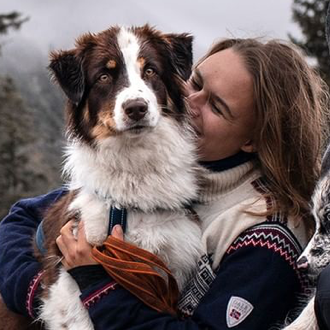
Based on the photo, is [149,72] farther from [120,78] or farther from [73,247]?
[73,247]

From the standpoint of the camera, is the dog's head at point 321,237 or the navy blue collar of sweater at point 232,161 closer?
the dog's head at point 321,237

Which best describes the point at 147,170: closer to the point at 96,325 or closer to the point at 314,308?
the point at 96,325

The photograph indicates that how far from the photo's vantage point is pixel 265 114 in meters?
3.92

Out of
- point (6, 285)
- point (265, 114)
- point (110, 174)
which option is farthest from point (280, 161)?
point (6, 285)

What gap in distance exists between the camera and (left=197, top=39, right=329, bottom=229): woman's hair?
3863mm

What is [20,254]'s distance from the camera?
4.32 m

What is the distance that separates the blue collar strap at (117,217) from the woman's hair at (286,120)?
2.59 ft

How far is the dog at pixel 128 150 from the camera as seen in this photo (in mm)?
3793

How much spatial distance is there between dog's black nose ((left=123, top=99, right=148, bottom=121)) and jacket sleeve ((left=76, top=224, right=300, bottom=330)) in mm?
820

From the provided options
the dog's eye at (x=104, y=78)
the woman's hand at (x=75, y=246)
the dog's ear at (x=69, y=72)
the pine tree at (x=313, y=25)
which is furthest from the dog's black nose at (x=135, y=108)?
the pine tree at (x=313, y=25)

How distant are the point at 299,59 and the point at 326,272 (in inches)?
68.2

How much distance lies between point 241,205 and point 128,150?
2.37 feet

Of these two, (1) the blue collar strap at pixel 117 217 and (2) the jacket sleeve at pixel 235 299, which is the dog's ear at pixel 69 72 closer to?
(1) the blue collar strap at pixel 117 217

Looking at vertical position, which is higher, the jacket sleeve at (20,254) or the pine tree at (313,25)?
the jacket sleeve at (20,254)
